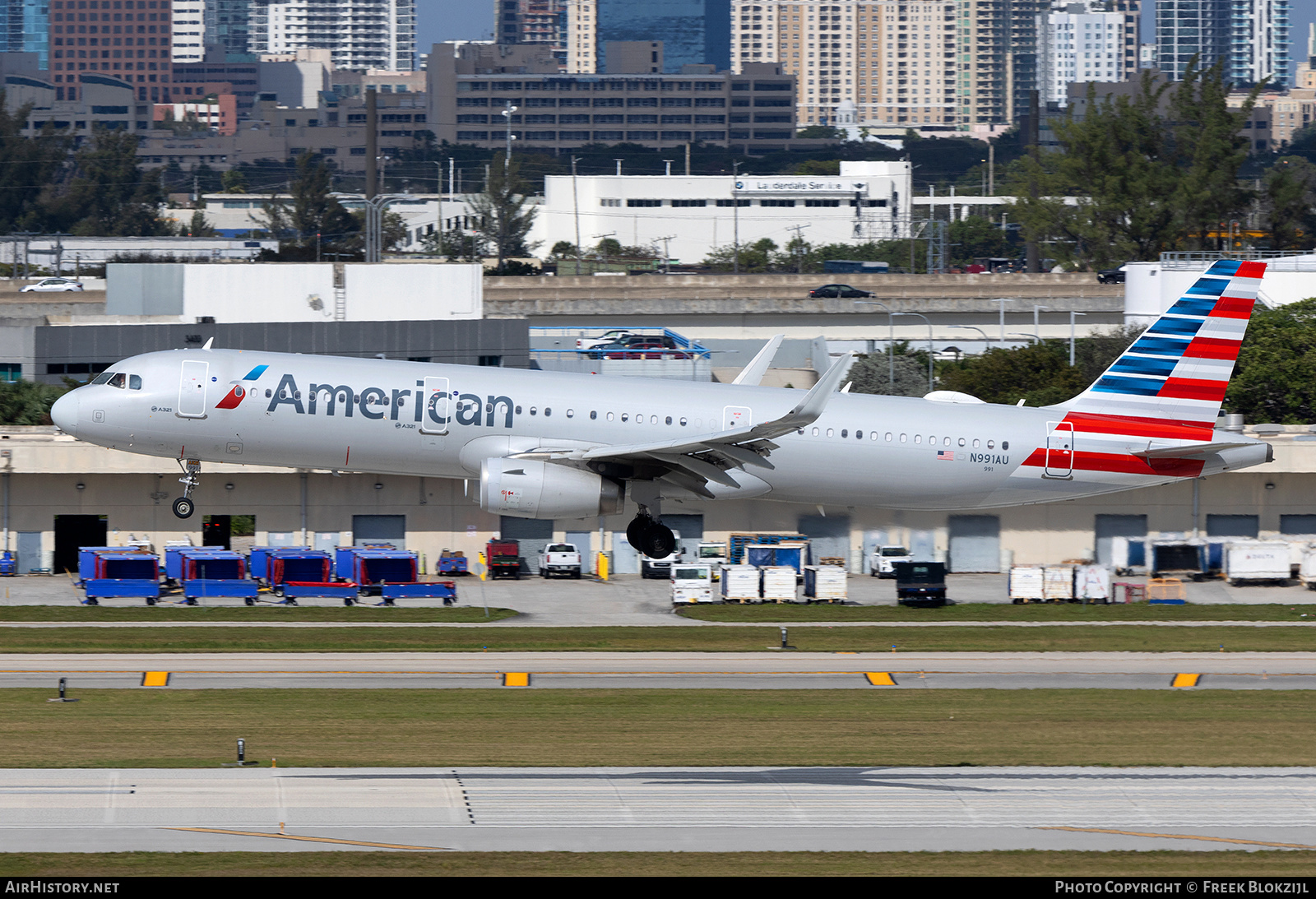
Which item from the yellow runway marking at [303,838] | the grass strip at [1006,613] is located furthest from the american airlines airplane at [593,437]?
the grass strip at [1006,613]

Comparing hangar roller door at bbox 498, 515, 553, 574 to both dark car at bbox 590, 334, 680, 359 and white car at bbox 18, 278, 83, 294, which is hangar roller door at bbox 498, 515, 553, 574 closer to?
dark car at bbox 590, 334, 680, 359

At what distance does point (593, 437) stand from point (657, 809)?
12.1 m

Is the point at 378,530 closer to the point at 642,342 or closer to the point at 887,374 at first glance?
the point at 887,374

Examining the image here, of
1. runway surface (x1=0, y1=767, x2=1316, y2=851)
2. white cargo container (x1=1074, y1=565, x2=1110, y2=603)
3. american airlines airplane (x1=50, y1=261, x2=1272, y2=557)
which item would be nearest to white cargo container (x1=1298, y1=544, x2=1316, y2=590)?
white cargo container (x1=1074, y1=565, x2=1110, y2=603)

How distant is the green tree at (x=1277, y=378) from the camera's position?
93250 millimetres

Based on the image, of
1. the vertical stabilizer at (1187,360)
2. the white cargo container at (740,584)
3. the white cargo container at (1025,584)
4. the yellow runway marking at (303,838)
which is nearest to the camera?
the yellow runway marking at (303,838)

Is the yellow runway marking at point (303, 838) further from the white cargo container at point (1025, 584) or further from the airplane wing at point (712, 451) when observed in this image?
the white cargo container at point (1025, 584)

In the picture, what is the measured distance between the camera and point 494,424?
42312 millimetres

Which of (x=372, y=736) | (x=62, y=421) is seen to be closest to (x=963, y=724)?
(x=372, y=736)

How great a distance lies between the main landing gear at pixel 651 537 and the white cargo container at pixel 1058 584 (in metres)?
30.9

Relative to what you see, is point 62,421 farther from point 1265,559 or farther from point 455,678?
point 1265,559

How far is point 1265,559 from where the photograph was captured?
237 feet

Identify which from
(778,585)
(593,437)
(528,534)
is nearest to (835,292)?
(528,534)

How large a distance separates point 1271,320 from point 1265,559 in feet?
104
